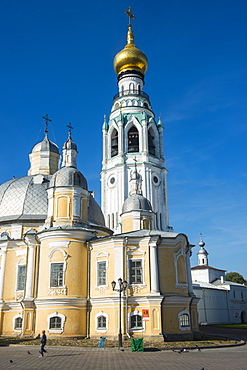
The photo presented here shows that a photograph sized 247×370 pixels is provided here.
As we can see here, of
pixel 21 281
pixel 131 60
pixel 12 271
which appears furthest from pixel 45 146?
A: pixel 131 60

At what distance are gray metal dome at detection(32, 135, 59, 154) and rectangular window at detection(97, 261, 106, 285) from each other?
15.9 metres

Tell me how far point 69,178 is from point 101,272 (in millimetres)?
6919

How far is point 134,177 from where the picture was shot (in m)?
35.3

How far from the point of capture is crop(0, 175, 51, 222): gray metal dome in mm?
30703

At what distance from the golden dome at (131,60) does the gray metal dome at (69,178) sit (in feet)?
107

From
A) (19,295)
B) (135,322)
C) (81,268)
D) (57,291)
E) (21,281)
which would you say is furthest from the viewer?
(21,281)

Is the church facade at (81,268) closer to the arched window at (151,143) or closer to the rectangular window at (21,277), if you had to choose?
the rectangular window at (21,277)

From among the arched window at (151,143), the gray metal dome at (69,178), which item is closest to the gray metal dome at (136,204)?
the gray metal dome at (69,178)

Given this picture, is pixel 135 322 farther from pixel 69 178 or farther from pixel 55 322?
pixel 69 178

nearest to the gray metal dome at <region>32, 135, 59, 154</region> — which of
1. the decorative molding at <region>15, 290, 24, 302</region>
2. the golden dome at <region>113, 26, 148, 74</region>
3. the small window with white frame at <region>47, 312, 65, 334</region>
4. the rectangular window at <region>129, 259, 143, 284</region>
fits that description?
the decorative molding at <region>15, 290, 24, 302</region>

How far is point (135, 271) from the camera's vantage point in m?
24.3

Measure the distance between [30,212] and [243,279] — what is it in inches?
2914

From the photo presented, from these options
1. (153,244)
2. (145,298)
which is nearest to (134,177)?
(153,244)

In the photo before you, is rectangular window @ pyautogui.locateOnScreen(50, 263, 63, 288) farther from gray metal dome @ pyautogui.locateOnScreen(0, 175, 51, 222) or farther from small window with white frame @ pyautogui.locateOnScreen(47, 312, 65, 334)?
gray metal dome @ pyautogui.locateOnScreen(0, 175, 51, 222)
